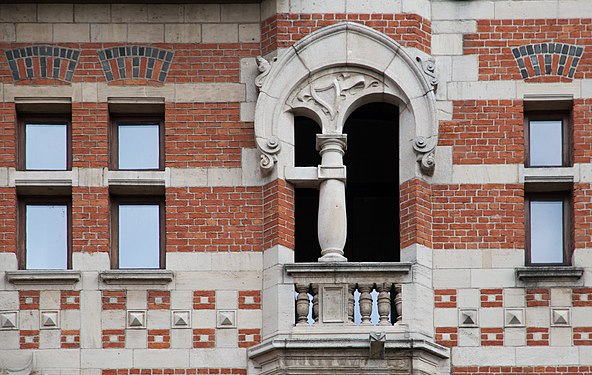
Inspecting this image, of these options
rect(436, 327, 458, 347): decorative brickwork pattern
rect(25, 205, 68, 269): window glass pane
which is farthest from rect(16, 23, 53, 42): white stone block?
rect(436, 327, 458, 347): decorative brickwork pattern

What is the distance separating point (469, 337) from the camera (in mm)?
23453

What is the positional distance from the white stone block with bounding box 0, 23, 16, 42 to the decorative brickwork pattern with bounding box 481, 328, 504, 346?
6170mm

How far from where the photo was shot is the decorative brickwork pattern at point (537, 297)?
77.3 ft

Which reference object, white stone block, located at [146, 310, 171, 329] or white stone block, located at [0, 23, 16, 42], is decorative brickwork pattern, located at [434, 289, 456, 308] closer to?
white stone block, located at [146, 310, 171, 329]

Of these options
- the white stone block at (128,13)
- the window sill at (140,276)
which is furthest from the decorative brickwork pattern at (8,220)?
the white stone block at (128,13)

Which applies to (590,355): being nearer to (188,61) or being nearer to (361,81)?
(361,81)

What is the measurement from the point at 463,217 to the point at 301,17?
9.50ft

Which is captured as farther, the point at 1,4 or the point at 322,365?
the point at 1,4

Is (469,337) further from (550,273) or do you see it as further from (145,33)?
(145,33)

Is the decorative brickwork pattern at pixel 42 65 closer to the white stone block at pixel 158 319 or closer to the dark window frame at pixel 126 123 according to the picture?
the dark window frame at pixel 126 123

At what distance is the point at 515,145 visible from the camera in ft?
79.2

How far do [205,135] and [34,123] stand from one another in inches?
76.8

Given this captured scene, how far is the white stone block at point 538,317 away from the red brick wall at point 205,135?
3540 millimetres

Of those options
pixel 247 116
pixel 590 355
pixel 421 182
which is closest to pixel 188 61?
pixel 247 116
